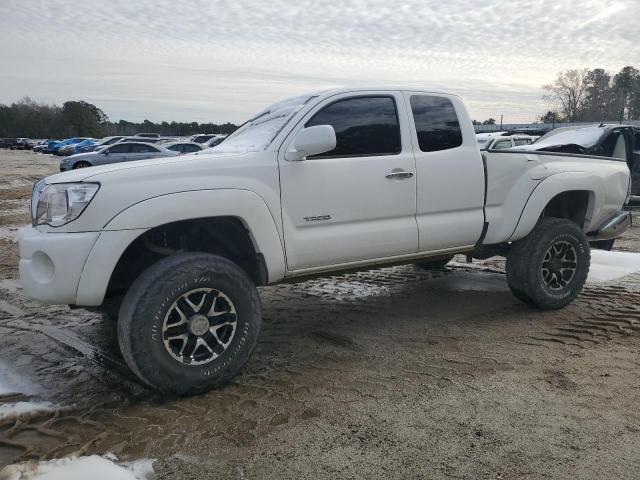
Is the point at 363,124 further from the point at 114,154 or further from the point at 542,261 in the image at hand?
the point at 114,154

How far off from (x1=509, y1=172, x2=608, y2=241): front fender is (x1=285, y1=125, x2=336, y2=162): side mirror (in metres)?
2.23

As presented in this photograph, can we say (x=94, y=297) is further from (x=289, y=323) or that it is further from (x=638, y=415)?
(x=638, y=415)

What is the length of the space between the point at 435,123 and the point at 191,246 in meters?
2.31

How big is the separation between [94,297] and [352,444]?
178cm

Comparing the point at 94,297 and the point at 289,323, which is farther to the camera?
the point at 289,323

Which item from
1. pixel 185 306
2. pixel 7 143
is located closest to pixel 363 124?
pixel 185 306

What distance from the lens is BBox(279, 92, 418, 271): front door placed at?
4.09 meters

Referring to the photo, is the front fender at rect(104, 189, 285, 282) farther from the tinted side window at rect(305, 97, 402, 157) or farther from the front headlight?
the tinted side window at rect(305, 97, 402, 157)

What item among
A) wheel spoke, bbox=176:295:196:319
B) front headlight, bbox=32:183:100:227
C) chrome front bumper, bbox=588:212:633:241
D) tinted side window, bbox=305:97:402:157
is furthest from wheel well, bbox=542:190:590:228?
front headlight, bbox=32:183:100:227

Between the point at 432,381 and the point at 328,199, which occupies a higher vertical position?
the point at 328,199

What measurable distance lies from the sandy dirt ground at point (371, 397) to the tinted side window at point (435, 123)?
1.61 metres

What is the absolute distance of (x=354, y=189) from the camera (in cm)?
428

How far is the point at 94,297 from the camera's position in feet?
11.4

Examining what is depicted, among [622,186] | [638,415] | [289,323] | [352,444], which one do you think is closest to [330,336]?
[289,323]
